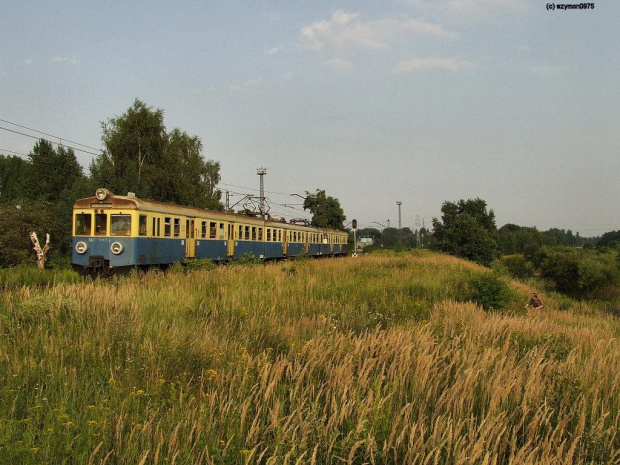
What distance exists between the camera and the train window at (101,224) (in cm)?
1542

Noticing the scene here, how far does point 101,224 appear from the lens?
15.5m

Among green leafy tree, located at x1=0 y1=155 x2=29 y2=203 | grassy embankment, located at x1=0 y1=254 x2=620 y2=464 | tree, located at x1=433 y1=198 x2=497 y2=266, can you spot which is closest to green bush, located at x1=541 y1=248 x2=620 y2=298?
tree, located at x1=433 y1=198 x2=497 y2=266

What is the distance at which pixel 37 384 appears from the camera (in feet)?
11.3

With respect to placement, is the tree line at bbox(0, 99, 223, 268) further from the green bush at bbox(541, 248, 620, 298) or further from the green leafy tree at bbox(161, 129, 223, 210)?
the green bush at bbox(541, 248, 620, 298)

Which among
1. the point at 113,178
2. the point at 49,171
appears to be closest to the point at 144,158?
the point at 113,178

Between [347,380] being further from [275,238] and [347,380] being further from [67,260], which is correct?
[67,260]

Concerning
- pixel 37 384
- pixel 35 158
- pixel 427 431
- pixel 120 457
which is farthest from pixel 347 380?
pixel 35 158

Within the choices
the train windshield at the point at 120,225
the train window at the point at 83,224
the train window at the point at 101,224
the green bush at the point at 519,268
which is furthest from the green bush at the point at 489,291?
the green bush at the point at 519,268

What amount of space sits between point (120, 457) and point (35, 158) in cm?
5249

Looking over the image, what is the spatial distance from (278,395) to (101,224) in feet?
46.0

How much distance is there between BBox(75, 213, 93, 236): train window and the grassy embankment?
33.0 feet

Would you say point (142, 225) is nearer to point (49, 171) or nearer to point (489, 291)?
point (489, 291)

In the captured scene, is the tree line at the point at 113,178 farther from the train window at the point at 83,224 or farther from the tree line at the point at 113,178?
the train window at the point at 83,224

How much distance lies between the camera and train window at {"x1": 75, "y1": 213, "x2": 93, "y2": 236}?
1563cm
